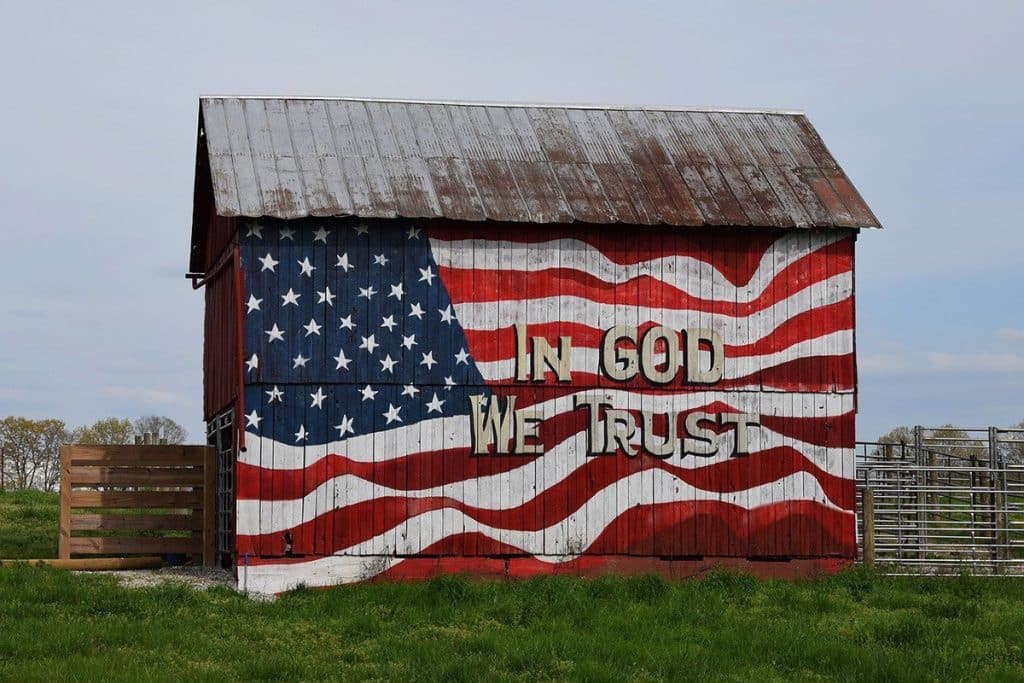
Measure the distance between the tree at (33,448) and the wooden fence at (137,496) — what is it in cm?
4229

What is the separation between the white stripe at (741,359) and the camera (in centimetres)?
2064

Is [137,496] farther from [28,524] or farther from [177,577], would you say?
[28,524]

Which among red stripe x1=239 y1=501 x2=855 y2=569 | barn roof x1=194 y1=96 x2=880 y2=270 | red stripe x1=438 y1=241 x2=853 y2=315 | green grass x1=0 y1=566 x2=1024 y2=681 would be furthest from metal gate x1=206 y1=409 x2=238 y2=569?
red stripe x1=438 y1=241 x2=853 y2=315

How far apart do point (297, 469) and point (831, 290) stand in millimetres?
8426

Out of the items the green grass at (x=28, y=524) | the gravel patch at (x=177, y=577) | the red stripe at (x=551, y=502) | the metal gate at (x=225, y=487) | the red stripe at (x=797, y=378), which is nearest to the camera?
the gravel patch at (x=177, y=577)

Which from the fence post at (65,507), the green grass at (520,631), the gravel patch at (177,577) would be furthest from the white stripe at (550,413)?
the fence post at (65,507)

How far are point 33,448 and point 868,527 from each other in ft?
189

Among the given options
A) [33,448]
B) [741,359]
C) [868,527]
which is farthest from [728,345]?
[33,448]

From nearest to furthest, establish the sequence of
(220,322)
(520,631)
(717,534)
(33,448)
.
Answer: (520,631) < (717,534) < (220,322) < (33,448)

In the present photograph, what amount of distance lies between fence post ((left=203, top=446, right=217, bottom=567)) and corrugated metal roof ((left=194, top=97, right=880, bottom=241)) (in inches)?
181

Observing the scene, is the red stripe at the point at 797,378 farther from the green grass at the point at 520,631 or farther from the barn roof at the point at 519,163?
the green grass at the point at 520,631

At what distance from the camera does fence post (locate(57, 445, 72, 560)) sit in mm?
21828

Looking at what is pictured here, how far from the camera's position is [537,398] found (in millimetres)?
20719

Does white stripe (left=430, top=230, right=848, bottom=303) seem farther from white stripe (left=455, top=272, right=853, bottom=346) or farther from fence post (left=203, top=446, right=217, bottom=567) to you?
fence post (left=203, top=446, right=217, bottom=567)
